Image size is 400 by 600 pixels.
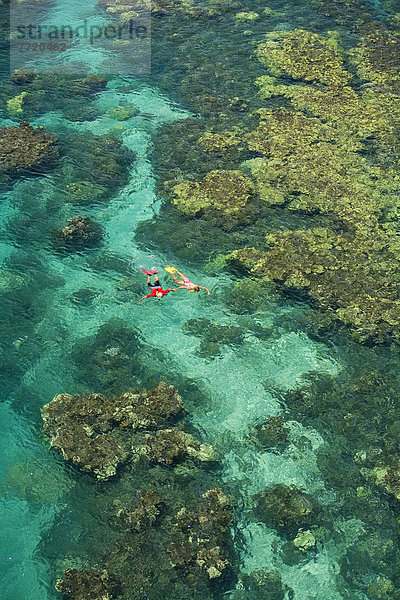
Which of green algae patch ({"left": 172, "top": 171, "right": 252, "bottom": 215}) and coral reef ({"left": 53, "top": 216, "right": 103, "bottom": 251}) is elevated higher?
green algae patch ({"left": 172, "top": 171, "right": 252, "bottom": 215})

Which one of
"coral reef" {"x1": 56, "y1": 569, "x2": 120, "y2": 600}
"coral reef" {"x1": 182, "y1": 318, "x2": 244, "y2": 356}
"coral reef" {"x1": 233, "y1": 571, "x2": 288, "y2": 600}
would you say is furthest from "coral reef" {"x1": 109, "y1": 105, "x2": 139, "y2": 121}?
"coral reef" {"x1": 233, "y1": 571, "x2": 288, "y2": 600}

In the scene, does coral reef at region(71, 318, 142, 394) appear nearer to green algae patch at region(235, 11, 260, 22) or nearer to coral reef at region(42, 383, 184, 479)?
coral reef at region(42, 383, 184, 479)

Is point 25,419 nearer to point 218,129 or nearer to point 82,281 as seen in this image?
point 82,281

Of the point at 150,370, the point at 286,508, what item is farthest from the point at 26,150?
the point at 286,508

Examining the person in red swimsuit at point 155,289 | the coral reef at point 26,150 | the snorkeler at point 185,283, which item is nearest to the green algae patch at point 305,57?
the coral reef at point 26,150

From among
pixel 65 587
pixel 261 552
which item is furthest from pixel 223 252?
pixel 65 587

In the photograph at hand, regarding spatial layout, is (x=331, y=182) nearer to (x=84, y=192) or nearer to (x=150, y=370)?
(x=84, y=192)
